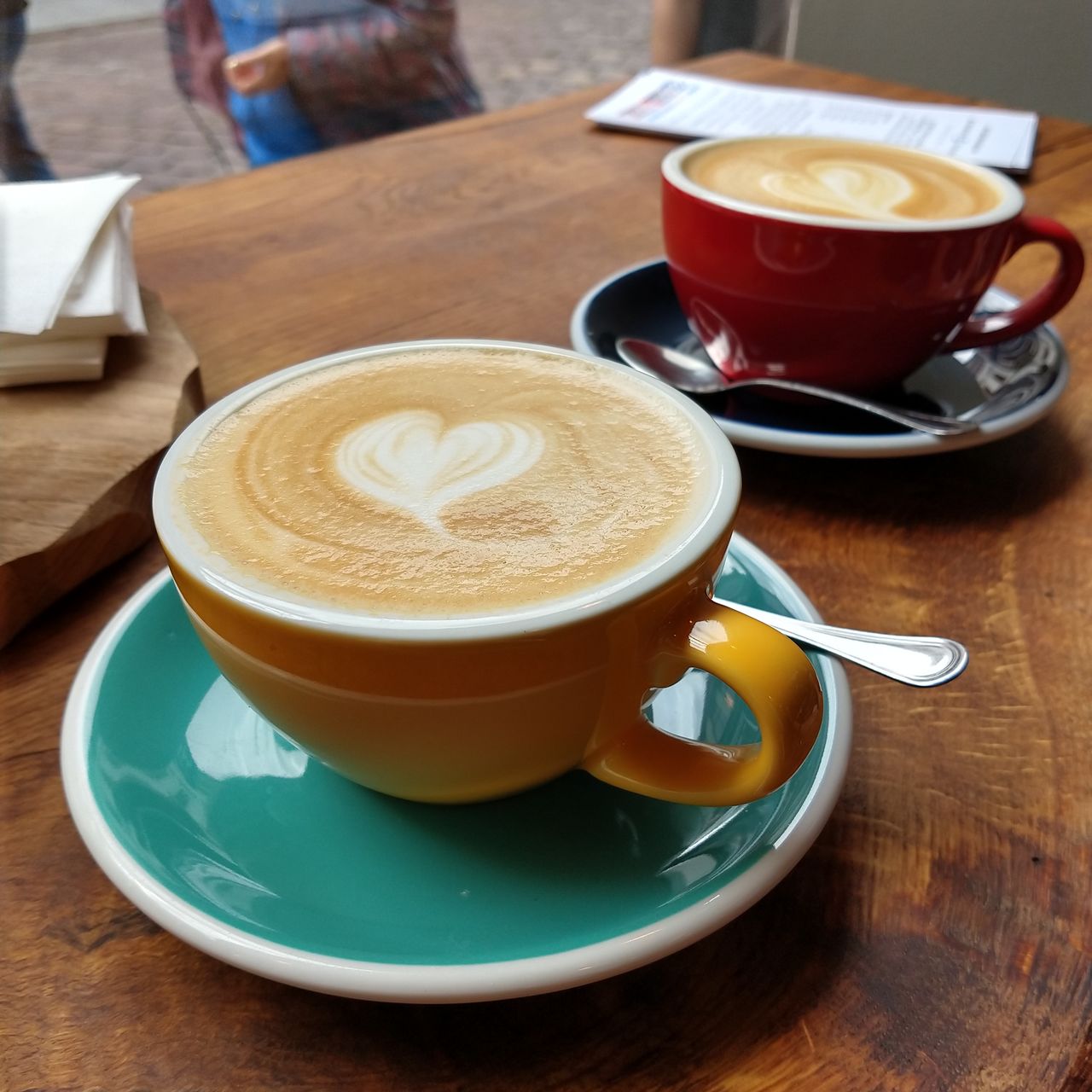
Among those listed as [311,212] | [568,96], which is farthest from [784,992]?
[568,96]

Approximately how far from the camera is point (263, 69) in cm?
187

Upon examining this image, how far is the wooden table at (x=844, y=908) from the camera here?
30cm

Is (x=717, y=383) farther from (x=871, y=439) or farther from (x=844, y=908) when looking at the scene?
(x=844, y=908)

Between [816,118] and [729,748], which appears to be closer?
[729,748]

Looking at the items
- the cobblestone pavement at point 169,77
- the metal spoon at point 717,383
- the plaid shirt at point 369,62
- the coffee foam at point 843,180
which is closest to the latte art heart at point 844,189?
the coffee foam at point 843,180

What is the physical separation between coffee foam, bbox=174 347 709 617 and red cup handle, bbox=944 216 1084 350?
12.8 inches

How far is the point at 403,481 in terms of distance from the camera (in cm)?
37

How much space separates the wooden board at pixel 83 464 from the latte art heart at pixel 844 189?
386mm

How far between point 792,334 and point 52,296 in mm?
428

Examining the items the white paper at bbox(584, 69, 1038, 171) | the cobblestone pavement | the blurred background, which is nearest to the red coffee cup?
the white paper at bbox(584, 69, 1038, 171)

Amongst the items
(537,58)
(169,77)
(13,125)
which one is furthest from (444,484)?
(537,58)

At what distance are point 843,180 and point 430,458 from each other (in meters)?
0.43

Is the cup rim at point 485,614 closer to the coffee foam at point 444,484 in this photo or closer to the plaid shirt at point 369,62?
the coffee foam at point 444,484

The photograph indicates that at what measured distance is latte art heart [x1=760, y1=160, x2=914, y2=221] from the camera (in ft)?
2.08
